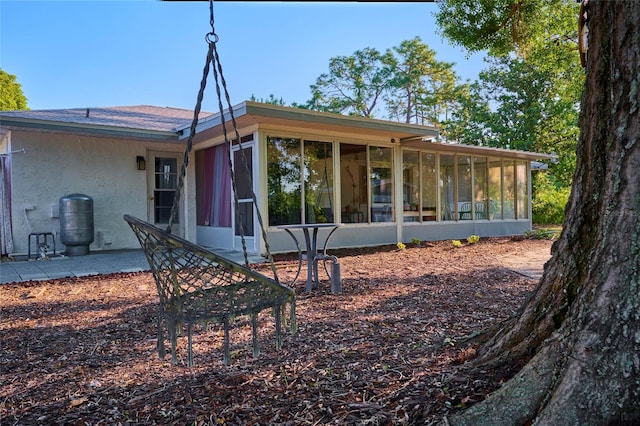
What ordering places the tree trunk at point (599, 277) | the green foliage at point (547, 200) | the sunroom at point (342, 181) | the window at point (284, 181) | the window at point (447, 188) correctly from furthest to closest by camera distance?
the green foliage at point (547, 200)
the window at point (447, 188)
the window at point (284, 181)
the sunroom at point (342, 181)
the tree trunk at point (599, 277)

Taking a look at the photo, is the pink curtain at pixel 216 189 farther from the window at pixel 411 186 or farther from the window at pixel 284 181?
the window at pixel 411 186

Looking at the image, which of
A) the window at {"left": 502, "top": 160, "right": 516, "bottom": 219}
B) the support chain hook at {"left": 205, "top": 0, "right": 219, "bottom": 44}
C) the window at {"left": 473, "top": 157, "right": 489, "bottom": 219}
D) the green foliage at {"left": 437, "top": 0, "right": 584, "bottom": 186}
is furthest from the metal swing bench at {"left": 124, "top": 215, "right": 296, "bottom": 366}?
the window at {"left": 502, "top": 160, "right": 516, "bottom": 219}

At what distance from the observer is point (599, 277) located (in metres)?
1.58

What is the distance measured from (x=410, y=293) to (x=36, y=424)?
331 cm

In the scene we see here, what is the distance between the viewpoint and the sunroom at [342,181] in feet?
24.7

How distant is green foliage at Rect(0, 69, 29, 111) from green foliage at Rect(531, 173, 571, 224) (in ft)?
84.4

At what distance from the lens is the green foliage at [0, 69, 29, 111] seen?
21922 mm

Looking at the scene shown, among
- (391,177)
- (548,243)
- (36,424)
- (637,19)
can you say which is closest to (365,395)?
(36,424)

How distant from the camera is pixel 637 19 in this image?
1556 mm

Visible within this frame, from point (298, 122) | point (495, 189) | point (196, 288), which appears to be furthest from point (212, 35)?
point (495, 189)

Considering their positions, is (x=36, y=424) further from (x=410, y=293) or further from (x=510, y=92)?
(x=510, y=92)

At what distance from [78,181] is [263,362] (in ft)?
24.4

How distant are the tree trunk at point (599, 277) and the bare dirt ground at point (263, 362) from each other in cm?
23

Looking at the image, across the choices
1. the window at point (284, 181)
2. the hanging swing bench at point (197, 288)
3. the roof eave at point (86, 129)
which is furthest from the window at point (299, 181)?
the hanging swing bench at point (197, 288)
